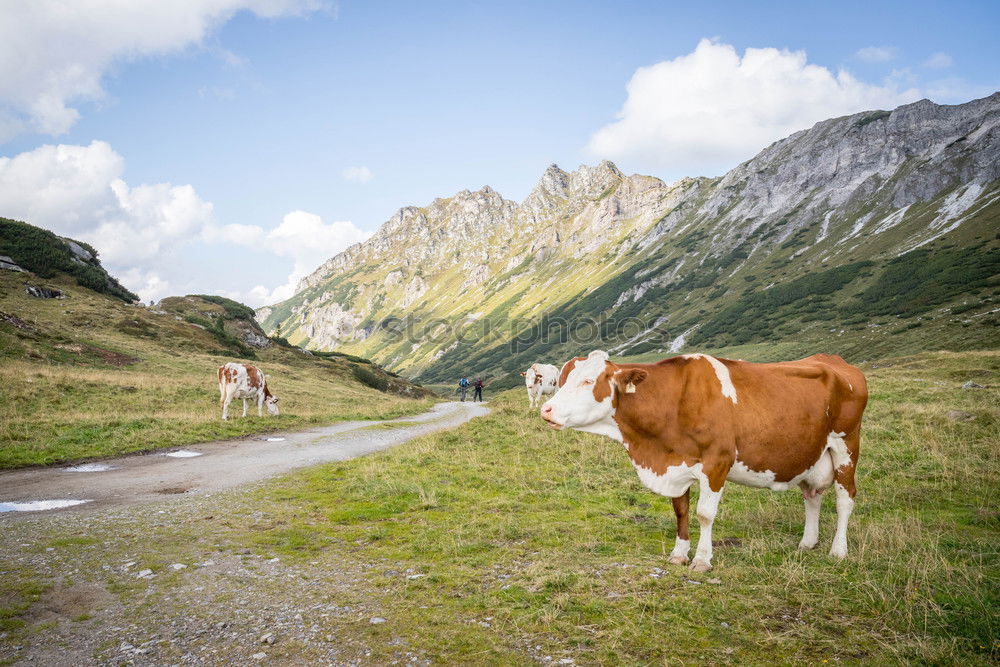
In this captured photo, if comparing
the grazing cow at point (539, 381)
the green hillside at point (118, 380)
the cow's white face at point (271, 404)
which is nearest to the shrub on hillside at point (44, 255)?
the green hillside at point (118, 380)

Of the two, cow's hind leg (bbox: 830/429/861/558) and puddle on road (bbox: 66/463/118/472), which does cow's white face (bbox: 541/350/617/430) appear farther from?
puddle on road (bbox: 66/463/118/472)

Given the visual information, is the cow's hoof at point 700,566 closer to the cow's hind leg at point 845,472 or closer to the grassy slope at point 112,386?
the cow's hind leg at point 845,472

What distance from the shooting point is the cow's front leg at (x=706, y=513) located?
682 cm

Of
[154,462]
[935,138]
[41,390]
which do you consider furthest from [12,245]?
[935,138]

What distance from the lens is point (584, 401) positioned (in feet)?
25.2

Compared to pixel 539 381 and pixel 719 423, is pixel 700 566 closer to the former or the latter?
pixel 719 423

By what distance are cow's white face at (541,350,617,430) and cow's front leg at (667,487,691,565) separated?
1584 millimetres

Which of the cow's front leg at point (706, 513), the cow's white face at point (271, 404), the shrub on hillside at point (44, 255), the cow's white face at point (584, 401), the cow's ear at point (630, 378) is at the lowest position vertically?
the cow's white face at point (271, 404)

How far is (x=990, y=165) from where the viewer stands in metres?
146

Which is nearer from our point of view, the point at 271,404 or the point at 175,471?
the point at 175,471

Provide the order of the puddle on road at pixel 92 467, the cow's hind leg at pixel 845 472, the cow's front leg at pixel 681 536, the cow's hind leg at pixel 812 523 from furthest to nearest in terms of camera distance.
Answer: the puddle on road at pixel 92 467 → the cow's hind leg at pixel 812 523 → the cow's hind leg at pixel 845 472 → the cow's front leg at pixel 681 536

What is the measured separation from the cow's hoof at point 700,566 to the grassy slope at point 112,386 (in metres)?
18.8

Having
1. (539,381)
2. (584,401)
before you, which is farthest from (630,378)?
(539,381)

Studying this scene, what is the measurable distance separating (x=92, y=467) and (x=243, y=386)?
1341 cm
